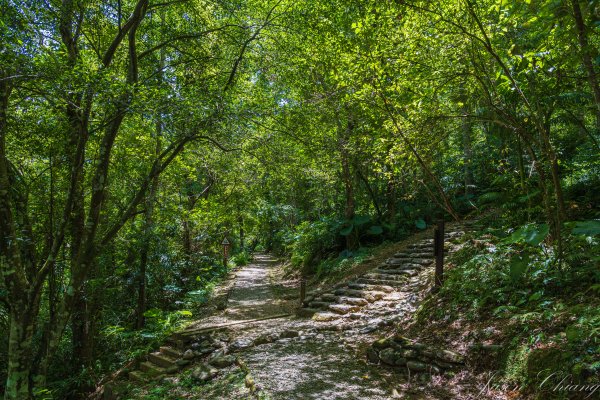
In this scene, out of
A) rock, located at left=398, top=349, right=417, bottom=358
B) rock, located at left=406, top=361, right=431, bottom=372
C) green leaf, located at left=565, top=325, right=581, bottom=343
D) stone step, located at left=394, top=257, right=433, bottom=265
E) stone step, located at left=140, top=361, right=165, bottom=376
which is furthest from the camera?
stone step, located at left=394, top=257, right=433, bottom=265

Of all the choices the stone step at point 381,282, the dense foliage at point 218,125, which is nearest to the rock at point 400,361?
the dense foliage at point 218,125

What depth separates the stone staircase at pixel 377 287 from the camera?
26.9 ft

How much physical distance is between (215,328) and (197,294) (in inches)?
166

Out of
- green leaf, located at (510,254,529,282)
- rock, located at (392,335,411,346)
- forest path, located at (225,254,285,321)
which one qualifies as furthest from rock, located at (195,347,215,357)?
green leaf, located at (510,254,529,282)

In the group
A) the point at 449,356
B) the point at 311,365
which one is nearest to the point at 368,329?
the point at 311,365

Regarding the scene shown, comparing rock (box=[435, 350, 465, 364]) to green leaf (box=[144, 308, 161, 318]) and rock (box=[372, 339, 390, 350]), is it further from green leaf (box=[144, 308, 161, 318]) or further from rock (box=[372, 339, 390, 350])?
green leaf (box=[144, 308, 161, 318])

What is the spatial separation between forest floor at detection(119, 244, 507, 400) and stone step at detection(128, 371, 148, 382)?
37 centimetres

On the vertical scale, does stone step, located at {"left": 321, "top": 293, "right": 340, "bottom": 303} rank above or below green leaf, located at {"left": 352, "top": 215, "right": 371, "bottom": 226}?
below

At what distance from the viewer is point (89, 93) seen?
4703 millimetres

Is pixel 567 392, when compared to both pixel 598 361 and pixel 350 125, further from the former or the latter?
pixel 350 125

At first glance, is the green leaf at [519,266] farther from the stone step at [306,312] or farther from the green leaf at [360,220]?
the green leaf at [360,220]

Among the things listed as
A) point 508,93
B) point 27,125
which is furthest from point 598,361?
point 27,125

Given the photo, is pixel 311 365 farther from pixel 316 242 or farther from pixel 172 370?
pixel 316 242

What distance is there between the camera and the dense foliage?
15.6 ft
